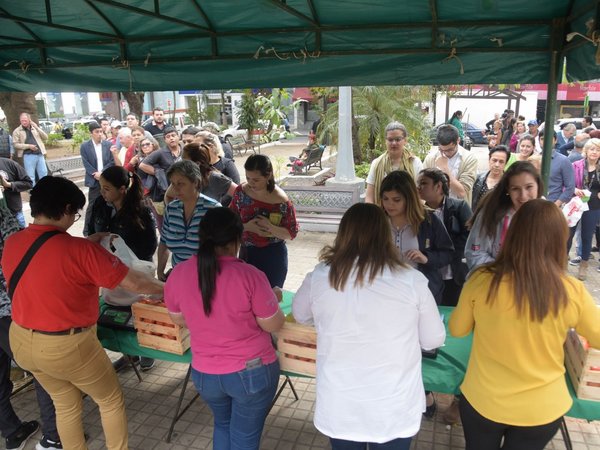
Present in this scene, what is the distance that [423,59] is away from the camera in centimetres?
337

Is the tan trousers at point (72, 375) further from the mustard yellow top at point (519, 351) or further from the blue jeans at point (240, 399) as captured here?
the mustard yellow top at point (519, 351)

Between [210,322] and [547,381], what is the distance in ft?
4.47

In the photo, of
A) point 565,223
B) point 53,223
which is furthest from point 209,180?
point 565,223

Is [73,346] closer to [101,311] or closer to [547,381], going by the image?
[101,311]

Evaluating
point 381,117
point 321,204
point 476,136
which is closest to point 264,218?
point 321,204

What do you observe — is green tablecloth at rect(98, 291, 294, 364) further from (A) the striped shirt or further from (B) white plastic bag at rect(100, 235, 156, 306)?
(A) the striped shirt

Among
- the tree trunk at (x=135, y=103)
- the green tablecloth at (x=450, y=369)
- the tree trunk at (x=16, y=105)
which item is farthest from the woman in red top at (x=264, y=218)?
the tree trunk at (x=135, y=103)

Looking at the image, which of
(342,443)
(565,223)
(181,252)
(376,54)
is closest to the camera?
(565,223)

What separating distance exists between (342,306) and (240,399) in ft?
2.43

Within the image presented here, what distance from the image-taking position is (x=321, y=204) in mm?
8047

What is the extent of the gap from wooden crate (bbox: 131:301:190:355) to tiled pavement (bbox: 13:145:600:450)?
80 centimetres

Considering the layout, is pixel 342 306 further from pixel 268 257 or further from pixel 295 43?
pixel 295 43

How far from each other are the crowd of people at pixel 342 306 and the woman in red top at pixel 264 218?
0.11ft

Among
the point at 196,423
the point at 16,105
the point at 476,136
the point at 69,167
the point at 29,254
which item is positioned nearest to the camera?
the point at 29,254
